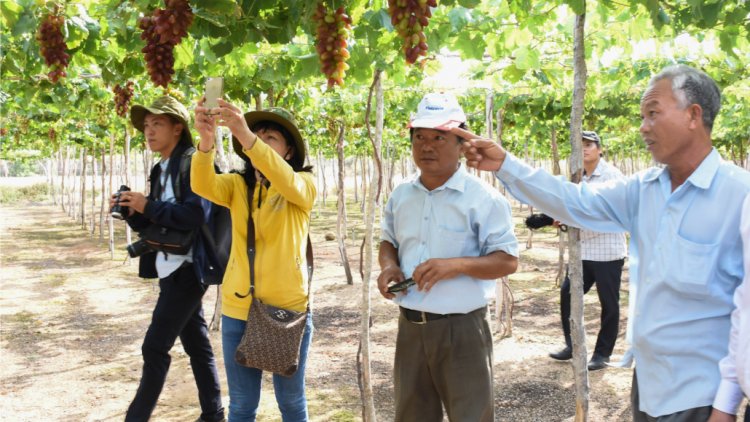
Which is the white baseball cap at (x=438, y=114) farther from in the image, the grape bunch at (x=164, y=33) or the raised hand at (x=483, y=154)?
the grape bunch at (x=164, y=33)

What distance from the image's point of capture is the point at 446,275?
223cm

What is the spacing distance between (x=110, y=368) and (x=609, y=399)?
4478 millimetres

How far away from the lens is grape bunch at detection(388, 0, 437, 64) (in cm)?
161

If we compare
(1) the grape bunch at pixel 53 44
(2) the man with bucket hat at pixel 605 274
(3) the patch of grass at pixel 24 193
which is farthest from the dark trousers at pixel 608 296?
(3) the patch of grass at pixel 24 193

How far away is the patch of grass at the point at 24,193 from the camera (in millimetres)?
36125

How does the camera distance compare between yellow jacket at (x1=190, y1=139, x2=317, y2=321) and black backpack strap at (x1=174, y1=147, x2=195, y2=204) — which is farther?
black backpack strap at (x1=174, y1=147, x2=195, y2=204)

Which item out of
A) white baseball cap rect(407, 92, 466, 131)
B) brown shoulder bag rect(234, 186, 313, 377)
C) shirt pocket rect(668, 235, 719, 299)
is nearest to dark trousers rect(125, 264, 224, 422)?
brown shoulder bag rect(234, 186, 313, 377)

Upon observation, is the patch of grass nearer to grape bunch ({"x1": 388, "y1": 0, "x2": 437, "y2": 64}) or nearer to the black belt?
the black belt

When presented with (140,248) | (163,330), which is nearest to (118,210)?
(140,248)

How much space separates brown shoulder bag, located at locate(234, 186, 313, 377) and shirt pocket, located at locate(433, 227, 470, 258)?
770mm

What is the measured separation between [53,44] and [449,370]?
2689 millimetres

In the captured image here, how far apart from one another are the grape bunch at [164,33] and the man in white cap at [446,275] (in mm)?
1036

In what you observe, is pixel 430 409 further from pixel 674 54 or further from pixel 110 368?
pixel 674 54

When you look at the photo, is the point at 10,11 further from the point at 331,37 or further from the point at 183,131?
the point at 331,37
